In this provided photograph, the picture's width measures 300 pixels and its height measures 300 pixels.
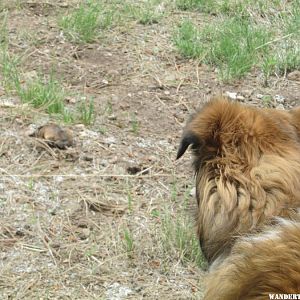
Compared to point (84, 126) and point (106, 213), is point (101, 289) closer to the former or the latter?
point (106, 213)

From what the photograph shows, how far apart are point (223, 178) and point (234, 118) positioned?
11.1 inches

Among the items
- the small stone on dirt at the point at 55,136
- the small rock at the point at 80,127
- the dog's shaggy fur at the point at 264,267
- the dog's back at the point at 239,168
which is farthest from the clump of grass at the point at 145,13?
the dog's shaggy fur at the point at 264,267

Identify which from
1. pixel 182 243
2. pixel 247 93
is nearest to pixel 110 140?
pixel 182 243

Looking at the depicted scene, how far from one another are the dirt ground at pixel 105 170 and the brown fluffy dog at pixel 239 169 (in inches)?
18.6

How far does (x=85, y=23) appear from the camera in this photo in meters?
6.54

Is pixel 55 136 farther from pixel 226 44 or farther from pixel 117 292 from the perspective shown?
pixel 226 44

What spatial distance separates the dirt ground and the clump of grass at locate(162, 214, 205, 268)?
0.07ft

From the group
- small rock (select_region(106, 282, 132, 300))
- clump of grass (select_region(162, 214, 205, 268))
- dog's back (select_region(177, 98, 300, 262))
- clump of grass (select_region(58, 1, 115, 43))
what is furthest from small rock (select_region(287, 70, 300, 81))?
dog's back (select_region(177, 98, 300, 262))

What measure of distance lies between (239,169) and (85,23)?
3686 millimetres

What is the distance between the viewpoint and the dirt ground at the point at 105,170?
13.8 ft

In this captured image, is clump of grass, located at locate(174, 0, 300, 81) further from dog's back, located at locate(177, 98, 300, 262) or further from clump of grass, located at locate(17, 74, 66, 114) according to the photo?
dog's back, located at locate(177, 98, 300, 262)

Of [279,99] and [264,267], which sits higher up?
[264,267]

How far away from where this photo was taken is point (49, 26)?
264 inches

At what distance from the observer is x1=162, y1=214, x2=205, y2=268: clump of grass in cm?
430
